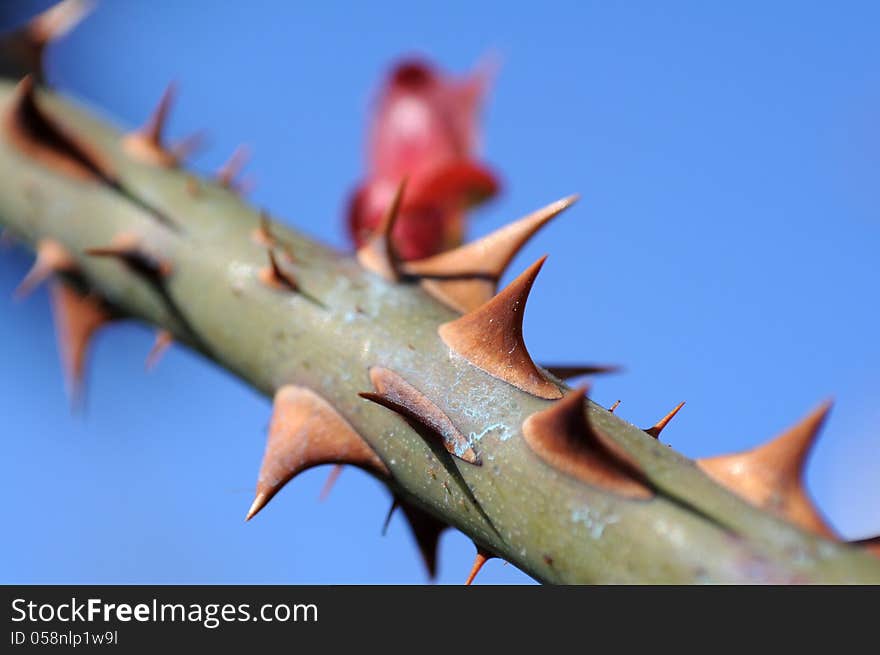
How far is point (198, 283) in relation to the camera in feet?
5.16

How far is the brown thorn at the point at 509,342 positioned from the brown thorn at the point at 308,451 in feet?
0.62

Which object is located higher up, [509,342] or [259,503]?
[509,342]

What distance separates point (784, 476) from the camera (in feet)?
3.34

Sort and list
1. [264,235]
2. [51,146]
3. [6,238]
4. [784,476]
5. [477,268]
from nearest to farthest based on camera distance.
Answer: [784,476] < [477,268] < [264,235] < [51,146] < [6,238]

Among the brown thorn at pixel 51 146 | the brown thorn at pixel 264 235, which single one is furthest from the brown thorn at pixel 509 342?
the brown thorn at pixel 51 146

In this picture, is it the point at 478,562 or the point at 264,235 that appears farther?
the point at 264,235

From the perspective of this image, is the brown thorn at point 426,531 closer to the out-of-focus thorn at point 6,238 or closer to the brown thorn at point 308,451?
the brown thorn at point 308,451

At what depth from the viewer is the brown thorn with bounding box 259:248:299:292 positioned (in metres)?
1.45

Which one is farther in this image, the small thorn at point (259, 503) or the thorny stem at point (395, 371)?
the small thorn at point (259, 503)

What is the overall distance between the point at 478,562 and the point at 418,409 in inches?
7.7

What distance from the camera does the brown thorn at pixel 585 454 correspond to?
1.04m

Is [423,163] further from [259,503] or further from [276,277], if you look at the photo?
[259,503]

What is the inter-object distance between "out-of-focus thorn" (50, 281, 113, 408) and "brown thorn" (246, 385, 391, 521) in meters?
0.60

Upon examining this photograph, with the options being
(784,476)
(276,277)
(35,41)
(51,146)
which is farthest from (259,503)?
(35,41)
